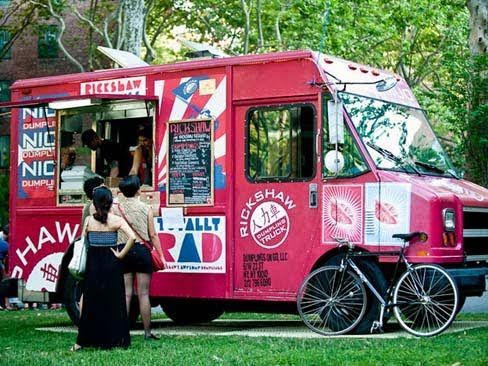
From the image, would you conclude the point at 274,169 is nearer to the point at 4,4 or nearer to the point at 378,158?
the point at 378,158

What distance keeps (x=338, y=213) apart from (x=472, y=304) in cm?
667

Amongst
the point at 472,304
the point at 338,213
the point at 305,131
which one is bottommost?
the point at 472,304

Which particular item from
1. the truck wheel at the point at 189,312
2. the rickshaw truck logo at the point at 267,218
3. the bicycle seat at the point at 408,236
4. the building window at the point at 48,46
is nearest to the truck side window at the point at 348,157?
the rickshaw truck logo at the point at 267,218

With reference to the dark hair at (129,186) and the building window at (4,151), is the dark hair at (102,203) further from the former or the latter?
the building window at (4,151)

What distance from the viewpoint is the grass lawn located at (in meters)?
9.97

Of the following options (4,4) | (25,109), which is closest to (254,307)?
(25,109)

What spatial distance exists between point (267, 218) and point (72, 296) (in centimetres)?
301

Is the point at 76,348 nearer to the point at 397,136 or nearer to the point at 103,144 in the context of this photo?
the point at 103,144

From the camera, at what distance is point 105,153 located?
15.2 metres

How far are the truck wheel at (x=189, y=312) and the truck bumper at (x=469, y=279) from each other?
4083 mm

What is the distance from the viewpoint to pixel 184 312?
16.0m

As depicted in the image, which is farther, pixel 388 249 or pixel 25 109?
pixel 25 109

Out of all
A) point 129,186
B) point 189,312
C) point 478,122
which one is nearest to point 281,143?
point 129,186

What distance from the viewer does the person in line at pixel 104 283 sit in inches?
465
